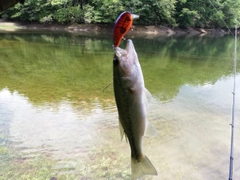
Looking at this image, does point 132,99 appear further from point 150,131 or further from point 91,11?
point 91,11

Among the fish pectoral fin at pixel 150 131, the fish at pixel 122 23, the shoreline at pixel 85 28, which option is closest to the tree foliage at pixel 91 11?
the shoreline at pixel 85 28

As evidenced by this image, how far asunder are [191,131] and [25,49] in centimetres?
1317

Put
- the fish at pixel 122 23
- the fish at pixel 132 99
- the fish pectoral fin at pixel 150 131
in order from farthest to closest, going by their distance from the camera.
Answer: the fish pectoral fin at pixel 150 131 → the fish at pixel 132 99 → the fish at pixel 122 23

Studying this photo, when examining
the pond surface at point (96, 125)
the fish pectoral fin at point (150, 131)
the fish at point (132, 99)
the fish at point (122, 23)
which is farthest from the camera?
the pond surface at point (96, 125)

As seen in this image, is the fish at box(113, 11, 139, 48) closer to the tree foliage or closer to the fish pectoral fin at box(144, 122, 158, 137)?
the fish pectoral fin at box(144, 122, 158, 137)

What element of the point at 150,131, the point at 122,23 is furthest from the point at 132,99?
the point at 122,23

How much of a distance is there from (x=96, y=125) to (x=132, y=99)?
5120 mm

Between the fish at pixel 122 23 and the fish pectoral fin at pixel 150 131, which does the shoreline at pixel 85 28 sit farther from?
the fish at pixel 122 23

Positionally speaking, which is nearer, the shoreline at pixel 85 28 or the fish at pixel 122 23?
the fish at pixel 122 23

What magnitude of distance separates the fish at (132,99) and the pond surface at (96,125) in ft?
3.91

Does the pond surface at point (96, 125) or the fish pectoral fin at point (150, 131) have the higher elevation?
the fish pectoral fin at point (150, 131)

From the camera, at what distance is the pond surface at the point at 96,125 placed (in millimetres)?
4508

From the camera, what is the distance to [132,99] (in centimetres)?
123

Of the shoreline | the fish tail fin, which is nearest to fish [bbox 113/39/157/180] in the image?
the fish tail fin
